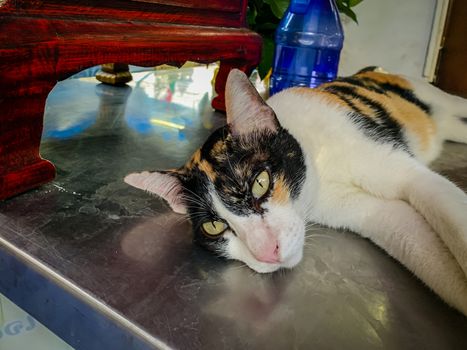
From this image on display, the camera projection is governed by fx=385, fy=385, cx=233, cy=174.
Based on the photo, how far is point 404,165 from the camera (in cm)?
82

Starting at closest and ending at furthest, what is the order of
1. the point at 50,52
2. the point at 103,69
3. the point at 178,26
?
the point at 50,52, the point at 178,26, the point at 103,69

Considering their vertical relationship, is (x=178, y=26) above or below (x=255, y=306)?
above

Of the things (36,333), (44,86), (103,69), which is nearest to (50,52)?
(44,86)

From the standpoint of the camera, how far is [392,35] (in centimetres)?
288

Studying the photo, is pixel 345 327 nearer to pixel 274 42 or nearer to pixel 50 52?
pixel 50 52

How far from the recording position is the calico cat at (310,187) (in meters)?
0.65

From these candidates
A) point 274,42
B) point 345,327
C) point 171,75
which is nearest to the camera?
point 345,327

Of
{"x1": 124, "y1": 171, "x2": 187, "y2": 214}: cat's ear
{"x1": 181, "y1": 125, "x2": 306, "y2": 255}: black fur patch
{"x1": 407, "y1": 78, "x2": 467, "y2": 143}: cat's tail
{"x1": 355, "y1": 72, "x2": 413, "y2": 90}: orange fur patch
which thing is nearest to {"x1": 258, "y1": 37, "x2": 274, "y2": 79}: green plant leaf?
{"x1": 355, "y1": 72, "x2": 413, "y2": 90}: orange fur patch

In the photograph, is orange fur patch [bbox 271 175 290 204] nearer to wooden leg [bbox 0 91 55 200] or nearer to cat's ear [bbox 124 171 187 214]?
cat's ear [bbox 124 171 187 214]

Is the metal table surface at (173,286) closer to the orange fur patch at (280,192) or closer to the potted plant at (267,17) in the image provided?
the orange fur patch at (280,192)

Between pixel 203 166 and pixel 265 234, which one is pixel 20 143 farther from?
pixel 265 234

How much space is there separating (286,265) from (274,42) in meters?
1.32

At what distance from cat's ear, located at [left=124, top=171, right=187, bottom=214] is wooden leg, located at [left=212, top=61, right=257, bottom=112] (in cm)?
79

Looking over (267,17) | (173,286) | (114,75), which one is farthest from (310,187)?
(114,75)
